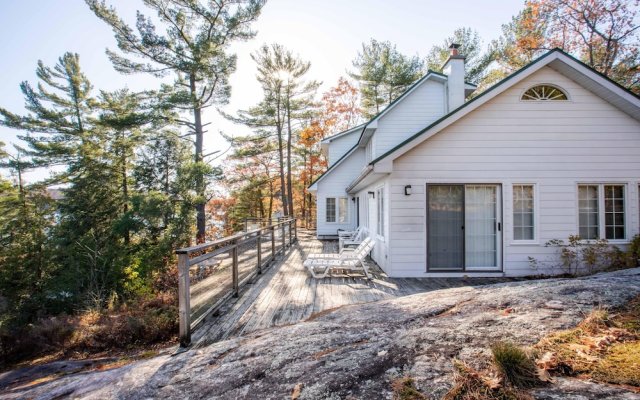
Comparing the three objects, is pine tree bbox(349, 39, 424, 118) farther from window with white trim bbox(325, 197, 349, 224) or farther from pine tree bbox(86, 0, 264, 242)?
window with white trim bbox(325, 197, 349, 224)

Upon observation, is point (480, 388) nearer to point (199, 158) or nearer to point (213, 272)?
point (213, 272)

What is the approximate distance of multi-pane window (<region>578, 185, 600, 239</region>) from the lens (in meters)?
6.76

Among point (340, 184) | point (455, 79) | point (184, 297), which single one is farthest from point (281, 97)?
point (184, 297)

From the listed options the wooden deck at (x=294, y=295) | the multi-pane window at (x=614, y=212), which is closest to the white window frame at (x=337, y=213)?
the wooden deck at (x=294, y=295)

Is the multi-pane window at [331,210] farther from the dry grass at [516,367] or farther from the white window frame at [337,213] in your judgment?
the dry grass at [516,367]

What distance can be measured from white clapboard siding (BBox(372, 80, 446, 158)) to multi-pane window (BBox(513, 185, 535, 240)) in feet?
14.9

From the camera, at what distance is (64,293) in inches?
515

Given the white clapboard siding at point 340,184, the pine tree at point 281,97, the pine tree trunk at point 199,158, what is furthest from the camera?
the pine tree at point 281,97

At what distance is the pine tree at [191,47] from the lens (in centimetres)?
1381

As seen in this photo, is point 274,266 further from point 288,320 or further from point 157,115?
point 157,115

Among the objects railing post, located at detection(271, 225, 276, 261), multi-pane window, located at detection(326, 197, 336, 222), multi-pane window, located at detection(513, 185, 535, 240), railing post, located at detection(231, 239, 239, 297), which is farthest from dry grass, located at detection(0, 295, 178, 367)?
multi-pane window, located at detection(326, 197, 336, 222)

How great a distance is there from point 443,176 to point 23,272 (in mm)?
20523

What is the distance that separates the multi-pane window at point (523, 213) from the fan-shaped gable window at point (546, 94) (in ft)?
6.82

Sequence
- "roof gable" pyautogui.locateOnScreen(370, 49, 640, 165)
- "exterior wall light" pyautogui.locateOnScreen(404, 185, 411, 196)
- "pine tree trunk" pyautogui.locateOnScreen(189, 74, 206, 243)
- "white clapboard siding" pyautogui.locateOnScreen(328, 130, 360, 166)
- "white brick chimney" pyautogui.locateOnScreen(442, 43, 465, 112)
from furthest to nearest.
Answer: "white clapboard siding" pyautogui.locateOnScreen(328, 130, 360, 166), "pine tree trunk" pyautogui.locateOnScreen(189, 74, 206, 243), "white brick chimney" pyautogui.locateOnScreen(442, 43, 465, 112), "exterior wall light" pyautogui.locateOnScreen(404, 185, 411, 196), "roof gable" pyautogui.locateOnScreen(370, 49, 640, 165)
